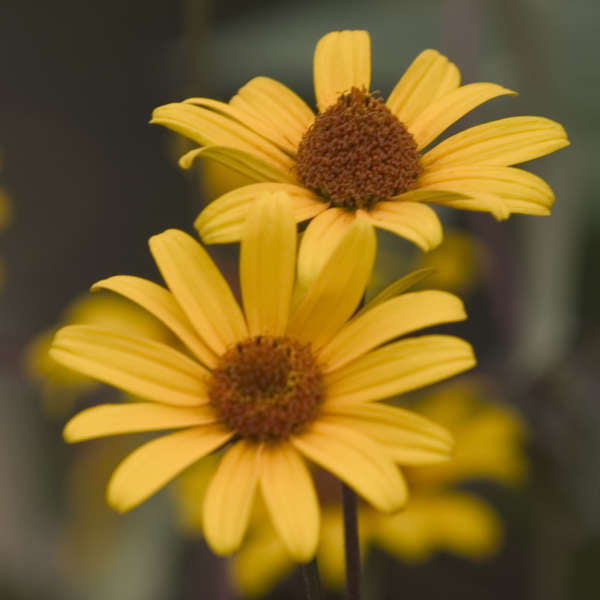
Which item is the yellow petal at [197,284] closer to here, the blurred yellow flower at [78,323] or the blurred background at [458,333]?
the blurred background at [458,333]

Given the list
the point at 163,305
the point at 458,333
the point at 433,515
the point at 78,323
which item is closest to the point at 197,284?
the point at 163,305

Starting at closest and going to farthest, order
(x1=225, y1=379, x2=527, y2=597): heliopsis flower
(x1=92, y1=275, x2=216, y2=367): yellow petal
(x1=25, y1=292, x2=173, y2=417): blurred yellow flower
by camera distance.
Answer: (x1=92, y1=275, x2=216, y2=367): yellow petal < (x1=225, y1=379, x2=527, y2=597): heliopsis flower < (x1=25, y1=292, x2=173, y2=417): blurred yellow flower

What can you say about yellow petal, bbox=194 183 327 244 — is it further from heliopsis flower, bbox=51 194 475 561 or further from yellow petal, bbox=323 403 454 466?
yellow petal, bbox=323 403 454 466

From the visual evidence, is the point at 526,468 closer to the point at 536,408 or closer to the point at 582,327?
the point at 536,408

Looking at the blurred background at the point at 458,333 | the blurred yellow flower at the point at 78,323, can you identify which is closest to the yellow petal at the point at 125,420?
the blurred background at the point at 458,333

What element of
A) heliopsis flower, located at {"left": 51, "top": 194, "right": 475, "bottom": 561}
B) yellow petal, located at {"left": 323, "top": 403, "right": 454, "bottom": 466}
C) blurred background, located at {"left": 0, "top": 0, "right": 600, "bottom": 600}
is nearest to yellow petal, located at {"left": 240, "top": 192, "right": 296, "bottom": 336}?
heliopsis flower, located at {"left": 51, "top": 194, "right": 475, "bottom": 561}

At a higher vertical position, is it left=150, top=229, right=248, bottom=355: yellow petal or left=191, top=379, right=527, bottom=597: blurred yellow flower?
left=150, top=229, right=248, bottom=355: yellow petal
